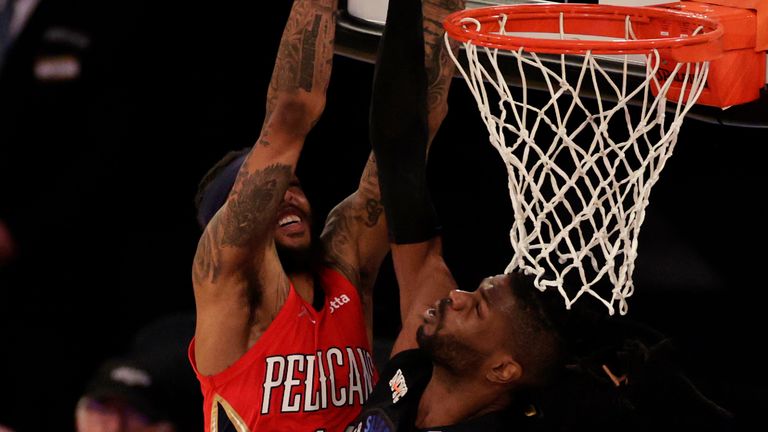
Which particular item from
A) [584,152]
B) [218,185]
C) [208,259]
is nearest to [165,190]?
[218,185]

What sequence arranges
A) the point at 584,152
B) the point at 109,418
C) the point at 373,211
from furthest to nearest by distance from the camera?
the point at 109,418 → the point at 373,211 → the point at 584,152

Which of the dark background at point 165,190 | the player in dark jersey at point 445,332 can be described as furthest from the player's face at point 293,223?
the dark background at point 165,190

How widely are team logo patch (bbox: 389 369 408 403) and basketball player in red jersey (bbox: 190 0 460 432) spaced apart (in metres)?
0.20

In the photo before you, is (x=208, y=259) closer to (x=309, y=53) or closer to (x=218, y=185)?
(x=218, y=185)

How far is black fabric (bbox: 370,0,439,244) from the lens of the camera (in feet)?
7.75

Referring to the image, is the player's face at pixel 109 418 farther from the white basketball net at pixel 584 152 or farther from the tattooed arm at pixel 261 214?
the white basketball net at pixel 584 152

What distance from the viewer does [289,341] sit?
8.88ft

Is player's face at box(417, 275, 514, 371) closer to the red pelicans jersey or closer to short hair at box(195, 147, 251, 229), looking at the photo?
the red pelicans jersey

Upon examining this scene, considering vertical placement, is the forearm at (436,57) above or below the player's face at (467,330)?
above

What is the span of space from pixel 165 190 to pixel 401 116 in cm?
178

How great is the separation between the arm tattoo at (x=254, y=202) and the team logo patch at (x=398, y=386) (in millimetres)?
526

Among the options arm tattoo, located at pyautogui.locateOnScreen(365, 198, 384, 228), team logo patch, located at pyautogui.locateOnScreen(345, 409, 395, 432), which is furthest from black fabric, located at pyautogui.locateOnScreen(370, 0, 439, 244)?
team logo patch, located at pyautogui.locateOnScreen(345, 409, 395, 432)

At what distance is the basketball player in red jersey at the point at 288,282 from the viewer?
8.03 ft

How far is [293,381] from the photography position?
2.68 meters
